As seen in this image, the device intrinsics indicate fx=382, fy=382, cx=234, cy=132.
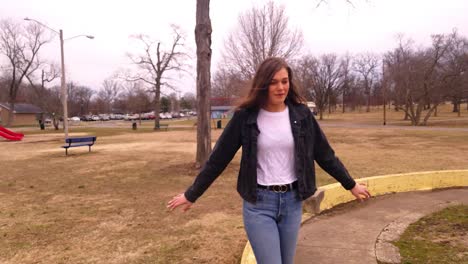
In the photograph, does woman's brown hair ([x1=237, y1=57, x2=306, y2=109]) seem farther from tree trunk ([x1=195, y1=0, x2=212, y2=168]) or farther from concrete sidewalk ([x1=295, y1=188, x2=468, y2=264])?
tree trunk ([x1=195, y1=0, x2=212, y2=168])

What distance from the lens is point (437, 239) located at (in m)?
4.76

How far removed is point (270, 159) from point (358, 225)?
3.64 metres

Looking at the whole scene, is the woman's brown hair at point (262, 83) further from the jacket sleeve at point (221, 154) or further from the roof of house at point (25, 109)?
the roof of house at point (25, 109)

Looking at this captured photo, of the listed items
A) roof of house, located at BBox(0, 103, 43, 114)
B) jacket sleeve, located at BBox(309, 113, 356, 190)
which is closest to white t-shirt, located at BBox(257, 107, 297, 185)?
jacket sleeve, located at BBox(309, 113, 356, 190)

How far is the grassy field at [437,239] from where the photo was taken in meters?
4.17

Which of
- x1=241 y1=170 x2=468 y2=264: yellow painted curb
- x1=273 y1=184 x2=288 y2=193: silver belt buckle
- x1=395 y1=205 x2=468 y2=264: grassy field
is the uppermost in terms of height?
x1=273 y1=184 x2=288 y2=193: silver belt buckle

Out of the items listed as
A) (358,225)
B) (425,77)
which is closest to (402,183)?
(358,225)

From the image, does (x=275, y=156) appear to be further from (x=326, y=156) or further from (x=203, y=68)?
(x=203, y=68)

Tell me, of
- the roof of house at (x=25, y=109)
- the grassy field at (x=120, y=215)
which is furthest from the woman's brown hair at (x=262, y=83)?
the roof of house at (x=25, y=109)

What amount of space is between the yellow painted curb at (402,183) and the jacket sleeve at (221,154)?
4.35 m

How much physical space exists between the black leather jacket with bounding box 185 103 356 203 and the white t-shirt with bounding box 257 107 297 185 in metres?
A: 0.03

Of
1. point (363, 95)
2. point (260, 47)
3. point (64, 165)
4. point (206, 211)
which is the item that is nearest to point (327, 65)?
point (363, 95)

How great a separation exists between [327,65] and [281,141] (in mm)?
68583

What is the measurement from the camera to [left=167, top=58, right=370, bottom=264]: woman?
2314 millimetres
